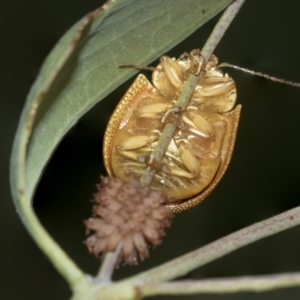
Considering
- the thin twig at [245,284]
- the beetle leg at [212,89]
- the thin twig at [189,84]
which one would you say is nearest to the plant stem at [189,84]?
the thin twig at [189,84]

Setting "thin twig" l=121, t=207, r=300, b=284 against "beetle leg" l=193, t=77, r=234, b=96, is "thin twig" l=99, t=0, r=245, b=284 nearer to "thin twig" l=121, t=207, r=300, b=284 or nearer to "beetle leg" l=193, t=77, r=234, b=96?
"beetle leg" l=193, t=77, r=234, b=96

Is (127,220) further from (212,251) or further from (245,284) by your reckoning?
(245,284)

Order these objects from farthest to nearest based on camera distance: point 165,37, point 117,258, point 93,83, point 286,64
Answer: point 286,64
point 165,37
point 93,83
point 117,258

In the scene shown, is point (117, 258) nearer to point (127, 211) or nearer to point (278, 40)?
point (127, 211)

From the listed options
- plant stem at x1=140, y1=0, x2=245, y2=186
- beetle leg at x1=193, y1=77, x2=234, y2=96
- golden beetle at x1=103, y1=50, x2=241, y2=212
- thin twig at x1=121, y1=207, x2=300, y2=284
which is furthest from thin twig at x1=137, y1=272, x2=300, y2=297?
beetle leg at x1=193, y1=77, x2=234, y2=96

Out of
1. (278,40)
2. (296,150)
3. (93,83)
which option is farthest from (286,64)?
(93,83)

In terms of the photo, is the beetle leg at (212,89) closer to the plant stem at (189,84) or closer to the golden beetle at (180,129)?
the golden beetle at (180,129)

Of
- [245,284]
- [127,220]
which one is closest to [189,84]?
[127,220]
